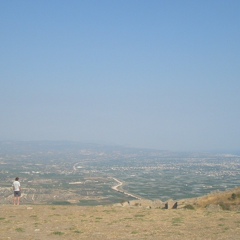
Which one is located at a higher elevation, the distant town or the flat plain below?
the flat plain below

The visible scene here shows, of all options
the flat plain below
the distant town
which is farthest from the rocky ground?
the distant town

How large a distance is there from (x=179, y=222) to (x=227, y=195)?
13446 millimetres

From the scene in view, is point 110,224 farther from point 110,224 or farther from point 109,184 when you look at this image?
point 109,184

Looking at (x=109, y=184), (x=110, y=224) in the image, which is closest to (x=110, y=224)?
(x=110, y=224)

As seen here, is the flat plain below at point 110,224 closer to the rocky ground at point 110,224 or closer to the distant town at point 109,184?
the rocky ground at point 110,224

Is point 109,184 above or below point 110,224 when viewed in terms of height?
below

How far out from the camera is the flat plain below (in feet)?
44.2

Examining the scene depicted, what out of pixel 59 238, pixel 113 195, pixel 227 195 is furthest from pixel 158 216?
pixel 113 195

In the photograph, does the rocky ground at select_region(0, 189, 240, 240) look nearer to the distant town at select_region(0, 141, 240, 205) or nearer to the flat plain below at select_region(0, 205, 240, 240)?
the flat plain below at select_region(0, 205, 240, 240)

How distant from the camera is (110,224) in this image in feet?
52.3

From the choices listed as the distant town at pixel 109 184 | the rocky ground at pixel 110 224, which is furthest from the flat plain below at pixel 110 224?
the distant town at pixel 109 184

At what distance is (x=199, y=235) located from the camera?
13242 millimetres

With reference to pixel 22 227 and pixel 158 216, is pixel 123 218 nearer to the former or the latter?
pixel 158 216

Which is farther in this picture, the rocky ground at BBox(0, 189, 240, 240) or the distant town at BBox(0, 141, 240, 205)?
the distant town at BBox(0, 141, 240, 205)
